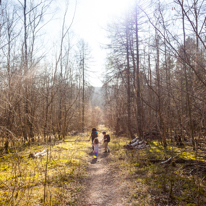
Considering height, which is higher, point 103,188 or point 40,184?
point 40,184

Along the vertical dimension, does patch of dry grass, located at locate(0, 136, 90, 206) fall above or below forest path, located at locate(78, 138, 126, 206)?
above

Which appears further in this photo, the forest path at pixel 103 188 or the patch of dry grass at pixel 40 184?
the forest path at pixel 103 188

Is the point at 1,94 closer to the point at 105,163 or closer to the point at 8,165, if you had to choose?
the point at 8,165

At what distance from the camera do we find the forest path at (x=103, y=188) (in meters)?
4.01

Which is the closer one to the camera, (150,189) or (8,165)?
(150,189)

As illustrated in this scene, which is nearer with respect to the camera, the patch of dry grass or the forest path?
the patch of dry grass

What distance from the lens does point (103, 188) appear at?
188 inches

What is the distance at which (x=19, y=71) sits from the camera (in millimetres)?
6832

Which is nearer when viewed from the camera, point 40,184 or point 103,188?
point 40,184

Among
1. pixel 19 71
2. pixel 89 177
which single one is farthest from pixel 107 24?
pixel 89 177

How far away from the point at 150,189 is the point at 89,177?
8.10 feet

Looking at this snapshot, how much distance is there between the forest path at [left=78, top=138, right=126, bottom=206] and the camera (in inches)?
158

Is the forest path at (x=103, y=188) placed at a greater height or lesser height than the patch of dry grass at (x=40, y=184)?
lesser

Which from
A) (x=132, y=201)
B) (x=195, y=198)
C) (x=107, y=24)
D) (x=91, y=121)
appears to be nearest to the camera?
(x=195, y=198)
